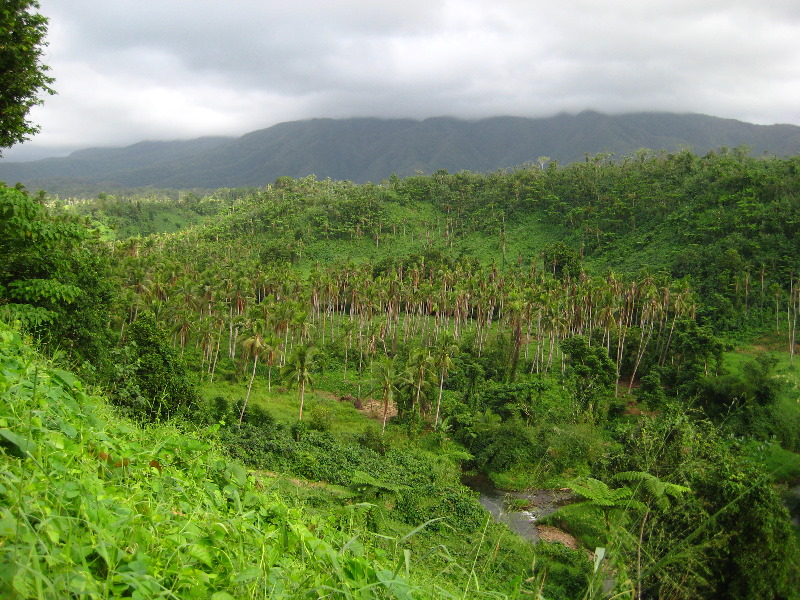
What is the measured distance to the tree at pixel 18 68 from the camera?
12102mm

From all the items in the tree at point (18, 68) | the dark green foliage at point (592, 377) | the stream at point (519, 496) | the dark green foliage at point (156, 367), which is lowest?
the stream at point (519, 496)

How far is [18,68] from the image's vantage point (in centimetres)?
1251

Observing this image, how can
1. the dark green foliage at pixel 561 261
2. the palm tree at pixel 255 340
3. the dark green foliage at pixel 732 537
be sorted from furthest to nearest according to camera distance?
the dark green foliage at pixel 561 261 → the palm tree at pixel 255 340 → the dark green foliage at pixel 732 537

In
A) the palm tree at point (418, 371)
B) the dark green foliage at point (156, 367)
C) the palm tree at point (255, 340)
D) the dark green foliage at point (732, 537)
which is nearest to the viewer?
the dark green foliage at point (732, 537)

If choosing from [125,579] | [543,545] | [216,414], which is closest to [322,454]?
[216,414]

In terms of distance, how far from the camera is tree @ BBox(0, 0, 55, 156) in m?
12.1

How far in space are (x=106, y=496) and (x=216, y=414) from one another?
105ft

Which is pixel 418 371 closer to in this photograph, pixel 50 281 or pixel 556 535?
pixel 556 535

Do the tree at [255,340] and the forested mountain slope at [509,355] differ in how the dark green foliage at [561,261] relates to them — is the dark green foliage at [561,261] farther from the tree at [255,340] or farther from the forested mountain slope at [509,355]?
the tree at [255,340]

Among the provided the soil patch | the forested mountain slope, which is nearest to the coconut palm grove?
Answer: the forested mountain slope

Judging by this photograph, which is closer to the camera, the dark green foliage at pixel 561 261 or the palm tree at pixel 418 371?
the palm tree at pixel 418 371

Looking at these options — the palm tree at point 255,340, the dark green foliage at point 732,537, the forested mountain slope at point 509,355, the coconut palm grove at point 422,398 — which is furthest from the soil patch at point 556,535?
the palm tree at point 255,340

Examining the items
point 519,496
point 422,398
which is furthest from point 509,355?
point 519,496

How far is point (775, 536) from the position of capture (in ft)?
56.1
